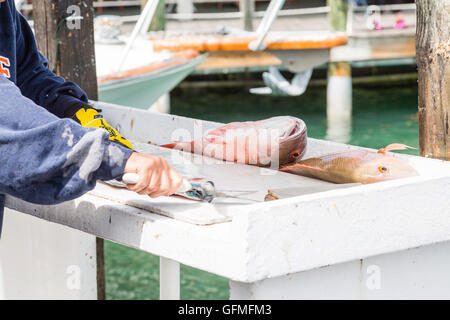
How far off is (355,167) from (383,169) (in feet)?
0.28

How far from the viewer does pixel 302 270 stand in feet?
5.32

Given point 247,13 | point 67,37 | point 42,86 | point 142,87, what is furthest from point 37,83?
point 247,13

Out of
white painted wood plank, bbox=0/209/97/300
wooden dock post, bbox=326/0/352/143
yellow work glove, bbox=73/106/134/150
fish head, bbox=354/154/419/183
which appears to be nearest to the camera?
fish head, bbox=354/154/419/183

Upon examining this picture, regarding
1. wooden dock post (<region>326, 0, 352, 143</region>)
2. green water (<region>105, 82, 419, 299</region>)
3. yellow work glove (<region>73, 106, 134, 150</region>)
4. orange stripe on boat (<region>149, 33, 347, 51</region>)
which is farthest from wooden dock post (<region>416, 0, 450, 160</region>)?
wooden dock post (<region>326, 0, 352, 143</region>)

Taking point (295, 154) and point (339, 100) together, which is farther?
point (339, 100)

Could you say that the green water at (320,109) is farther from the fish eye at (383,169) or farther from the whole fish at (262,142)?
the fish eye at (383,169)

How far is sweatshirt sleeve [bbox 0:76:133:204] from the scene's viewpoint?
159cm

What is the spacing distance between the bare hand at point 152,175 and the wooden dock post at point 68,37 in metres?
1.95

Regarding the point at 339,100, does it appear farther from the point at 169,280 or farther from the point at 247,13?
the point at 169,280

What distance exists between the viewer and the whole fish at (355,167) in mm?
2057

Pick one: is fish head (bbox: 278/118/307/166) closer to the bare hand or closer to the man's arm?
the man's arm

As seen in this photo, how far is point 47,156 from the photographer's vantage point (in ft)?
5.25

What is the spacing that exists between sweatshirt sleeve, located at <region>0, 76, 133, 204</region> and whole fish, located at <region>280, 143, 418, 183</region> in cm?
73

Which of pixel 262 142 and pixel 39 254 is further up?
pixel 262 142
